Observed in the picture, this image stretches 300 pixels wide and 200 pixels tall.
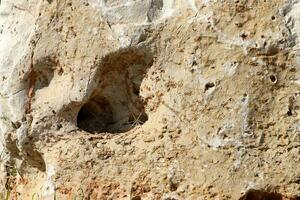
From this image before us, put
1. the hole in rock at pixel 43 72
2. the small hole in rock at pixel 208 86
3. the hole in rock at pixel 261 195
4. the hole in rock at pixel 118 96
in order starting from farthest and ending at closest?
the hole in rock at pixel 43 72 → the hole in rock at pixel 118 96 → the small hole in rock at pixel 208 86 → the hole in rock at pixel 261 195

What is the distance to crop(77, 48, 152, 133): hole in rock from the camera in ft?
13.6

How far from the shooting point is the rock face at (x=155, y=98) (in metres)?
3.87

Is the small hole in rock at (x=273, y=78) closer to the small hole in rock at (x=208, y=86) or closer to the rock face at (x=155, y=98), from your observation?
the rock face at (x=155, y=98)

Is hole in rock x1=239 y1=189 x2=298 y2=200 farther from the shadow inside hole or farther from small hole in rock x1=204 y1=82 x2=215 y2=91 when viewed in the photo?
small hole in rock x1=204 y1=82 x2=215 y2=91

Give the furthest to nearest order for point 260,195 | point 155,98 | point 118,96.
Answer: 1. point 118,96
2. point 155,98
3. point 260,195

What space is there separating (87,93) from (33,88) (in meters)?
0.32

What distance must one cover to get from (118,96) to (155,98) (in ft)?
0.76

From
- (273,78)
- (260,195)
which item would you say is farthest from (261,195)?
(273,78)

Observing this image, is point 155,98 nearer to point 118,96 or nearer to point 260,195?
point 118,96

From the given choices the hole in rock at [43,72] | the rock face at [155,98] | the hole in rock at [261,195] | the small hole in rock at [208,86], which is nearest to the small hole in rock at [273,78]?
the rock face at [155,98]

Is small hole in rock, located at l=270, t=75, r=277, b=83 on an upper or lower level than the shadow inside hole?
upper

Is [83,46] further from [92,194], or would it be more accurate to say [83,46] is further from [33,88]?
[92,194]

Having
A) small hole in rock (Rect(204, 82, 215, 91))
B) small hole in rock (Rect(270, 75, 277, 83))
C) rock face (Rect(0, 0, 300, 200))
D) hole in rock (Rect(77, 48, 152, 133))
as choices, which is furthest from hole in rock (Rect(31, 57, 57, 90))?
small hole in rock (Rect(270, 75, 277, 83))

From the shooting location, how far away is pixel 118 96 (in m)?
4.25
